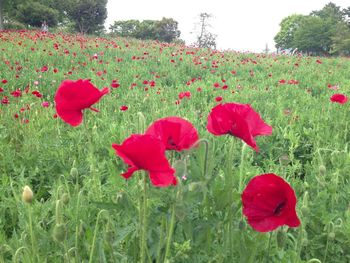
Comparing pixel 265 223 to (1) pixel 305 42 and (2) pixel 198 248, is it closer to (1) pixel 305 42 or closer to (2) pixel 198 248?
(2) pixel 198 248

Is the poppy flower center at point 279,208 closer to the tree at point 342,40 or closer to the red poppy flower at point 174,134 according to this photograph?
the red poppy flower at point 174,134

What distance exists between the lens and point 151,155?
81cm

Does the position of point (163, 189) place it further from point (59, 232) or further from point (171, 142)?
point (59, 232)

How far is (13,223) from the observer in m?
1.93

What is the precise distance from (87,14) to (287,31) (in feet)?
122

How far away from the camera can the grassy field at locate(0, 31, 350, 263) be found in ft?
3.61

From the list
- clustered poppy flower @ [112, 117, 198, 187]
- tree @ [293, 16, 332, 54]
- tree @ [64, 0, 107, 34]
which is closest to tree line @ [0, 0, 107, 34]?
tree @ [64, 0, 107, 34]

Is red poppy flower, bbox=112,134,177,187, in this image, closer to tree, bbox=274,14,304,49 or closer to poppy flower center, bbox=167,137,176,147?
poppy flower center, bbox=167,137,176,147

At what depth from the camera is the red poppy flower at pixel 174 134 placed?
96 cm

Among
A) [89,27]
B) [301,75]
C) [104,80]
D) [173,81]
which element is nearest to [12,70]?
[104,80]

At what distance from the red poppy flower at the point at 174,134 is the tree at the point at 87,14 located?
32.3 m

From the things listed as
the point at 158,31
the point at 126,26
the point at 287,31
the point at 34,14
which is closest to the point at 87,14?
the point at 34,14

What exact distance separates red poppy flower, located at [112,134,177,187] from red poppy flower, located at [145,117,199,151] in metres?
0.14

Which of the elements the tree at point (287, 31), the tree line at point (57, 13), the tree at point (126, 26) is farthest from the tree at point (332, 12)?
the tree line at point (57, 13)
